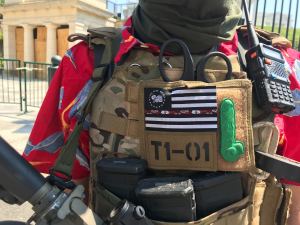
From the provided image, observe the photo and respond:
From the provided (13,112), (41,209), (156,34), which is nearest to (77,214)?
(41,209)

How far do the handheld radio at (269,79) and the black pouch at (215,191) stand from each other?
0.24 m

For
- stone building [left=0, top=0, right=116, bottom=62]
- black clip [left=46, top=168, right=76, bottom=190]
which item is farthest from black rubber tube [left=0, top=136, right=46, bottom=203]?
stone building [left=0, top=0, right=116, bottom=62]

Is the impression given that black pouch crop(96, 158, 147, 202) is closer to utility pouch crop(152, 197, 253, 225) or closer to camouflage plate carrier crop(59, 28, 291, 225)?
camouflage plate carrier crop(59, 28, 291, 225)

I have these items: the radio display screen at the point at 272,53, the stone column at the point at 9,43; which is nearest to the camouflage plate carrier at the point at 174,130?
the radio display screen at the point at 272,53

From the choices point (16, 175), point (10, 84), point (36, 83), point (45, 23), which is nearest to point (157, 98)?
point (16, 175)

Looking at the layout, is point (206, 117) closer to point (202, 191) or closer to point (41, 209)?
point (202, 191)

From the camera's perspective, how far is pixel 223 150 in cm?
121

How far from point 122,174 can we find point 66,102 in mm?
339

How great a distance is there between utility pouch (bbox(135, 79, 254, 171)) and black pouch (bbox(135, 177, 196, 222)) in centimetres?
8

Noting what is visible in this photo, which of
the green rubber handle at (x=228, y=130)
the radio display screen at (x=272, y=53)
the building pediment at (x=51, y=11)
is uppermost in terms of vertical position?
the building pediment at (x=51, y=11)

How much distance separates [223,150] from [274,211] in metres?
0.37

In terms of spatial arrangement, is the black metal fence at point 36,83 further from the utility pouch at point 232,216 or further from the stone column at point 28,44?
the stone column at point 28,44

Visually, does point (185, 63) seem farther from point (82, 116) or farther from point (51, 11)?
point (51, 11)

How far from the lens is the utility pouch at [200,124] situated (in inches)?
47.6
